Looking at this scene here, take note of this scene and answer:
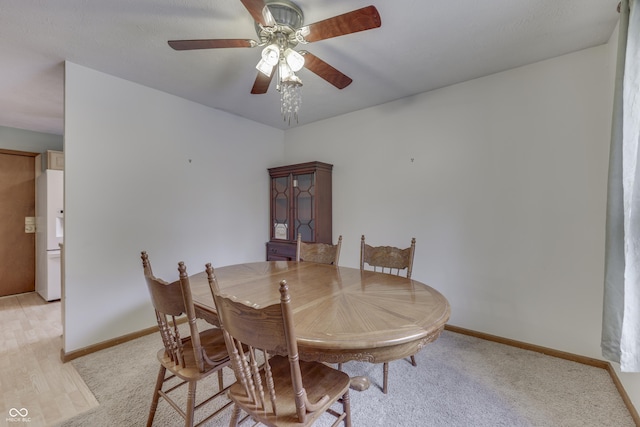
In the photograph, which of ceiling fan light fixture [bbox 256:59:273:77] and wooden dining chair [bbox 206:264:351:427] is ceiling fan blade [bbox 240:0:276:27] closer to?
ceiling fan light fixture [bbox 256:59:273:77]

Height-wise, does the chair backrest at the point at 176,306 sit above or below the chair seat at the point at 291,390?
above

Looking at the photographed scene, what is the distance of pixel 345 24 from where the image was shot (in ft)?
4.57

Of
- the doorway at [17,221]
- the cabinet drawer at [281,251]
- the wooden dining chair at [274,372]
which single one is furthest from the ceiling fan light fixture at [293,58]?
the doorway at [17,221]

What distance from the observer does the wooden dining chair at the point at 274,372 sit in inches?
36.5

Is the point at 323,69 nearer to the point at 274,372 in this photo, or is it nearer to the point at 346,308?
the point at 346,308

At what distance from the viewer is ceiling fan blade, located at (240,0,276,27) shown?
50.9 inches

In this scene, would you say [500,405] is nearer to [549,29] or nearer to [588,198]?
[588,198]

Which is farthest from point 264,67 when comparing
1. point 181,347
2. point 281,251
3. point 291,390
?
point 281,251

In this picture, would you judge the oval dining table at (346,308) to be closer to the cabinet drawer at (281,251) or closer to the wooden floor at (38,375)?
the wooden floor at (38,375)

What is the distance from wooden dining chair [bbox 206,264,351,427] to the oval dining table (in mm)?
138

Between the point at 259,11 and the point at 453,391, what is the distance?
8.16 feet

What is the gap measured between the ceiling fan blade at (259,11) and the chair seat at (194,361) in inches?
67.3

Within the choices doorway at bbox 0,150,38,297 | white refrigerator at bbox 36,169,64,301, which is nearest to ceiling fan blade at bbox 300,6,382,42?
white refrigerator at bbox 36,169,64,301

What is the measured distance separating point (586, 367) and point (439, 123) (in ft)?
7.56
